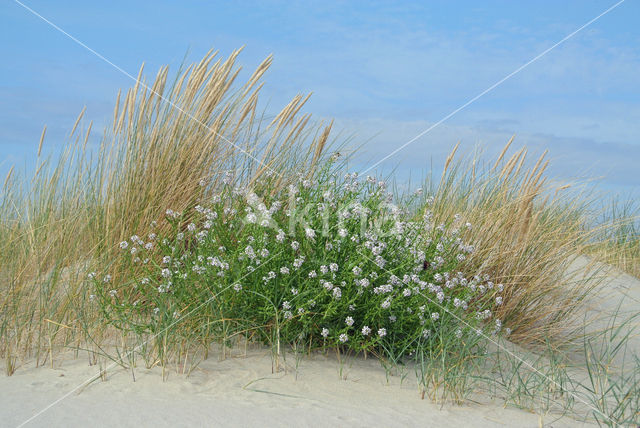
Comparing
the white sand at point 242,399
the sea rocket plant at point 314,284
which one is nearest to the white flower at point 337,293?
the sea rocket plant at point 314,284

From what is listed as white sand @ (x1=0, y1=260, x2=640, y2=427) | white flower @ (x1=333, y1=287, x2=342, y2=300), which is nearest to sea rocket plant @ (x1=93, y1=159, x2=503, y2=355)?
white flower @ (x1=333, y1=287, x2=342, y2=300)

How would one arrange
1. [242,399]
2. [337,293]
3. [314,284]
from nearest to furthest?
[242,399]
[337,293]
[314,284]

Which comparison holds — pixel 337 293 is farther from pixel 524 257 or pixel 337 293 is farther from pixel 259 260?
pixel 524 257

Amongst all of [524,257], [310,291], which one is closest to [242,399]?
[310,291]

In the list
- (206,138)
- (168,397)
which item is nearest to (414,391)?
(168,397)

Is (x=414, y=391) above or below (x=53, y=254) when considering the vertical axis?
below

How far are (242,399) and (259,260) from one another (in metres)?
0.78

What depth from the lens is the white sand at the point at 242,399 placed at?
2832mm

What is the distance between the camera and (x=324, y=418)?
2.84m

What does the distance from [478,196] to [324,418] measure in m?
3.62

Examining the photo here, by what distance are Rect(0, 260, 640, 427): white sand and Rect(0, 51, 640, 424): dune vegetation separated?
0.45 ft

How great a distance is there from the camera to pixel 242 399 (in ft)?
9.95

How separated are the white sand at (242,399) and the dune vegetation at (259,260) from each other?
14cm

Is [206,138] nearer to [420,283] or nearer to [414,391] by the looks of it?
[420,283]
